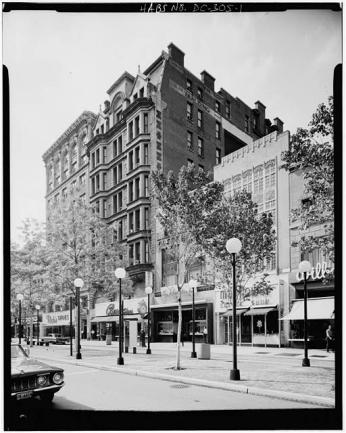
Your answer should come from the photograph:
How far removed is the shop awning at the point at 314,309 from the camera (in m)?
21.1

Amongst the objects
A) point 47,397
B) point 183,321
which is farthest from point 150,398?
point 183,321

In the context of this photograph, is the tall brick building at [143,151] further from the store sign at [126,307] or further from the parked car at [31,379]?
the parked car at [31,379]

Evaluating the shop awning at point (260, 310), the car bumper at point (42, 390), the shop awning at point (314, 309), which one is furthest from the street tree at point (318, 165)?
the shop awning at point (260, 310)

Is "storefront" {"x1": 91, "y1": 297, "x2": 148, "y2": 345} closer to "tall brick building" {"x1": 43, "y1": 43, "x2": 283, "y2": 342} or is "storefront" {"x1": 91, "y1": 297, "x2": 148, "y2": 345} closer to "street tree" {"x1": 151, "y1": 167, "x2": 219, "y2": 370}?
"tall brick building" {"x1": 43, "y1": 43, "x2": 283, "y2": 342}

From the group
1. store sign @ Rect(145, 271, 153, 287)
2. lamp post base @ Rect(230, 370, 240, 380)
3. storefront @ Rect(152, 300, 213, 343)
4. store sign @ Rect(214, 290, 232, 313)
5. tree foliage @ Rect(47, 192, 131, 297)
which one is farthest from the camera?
storefront @ Rect(152, 300, 213, 343)

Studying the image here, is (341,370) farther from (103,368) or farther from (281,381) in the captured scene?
(103,368)

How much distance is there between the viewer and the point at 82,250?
23859mm

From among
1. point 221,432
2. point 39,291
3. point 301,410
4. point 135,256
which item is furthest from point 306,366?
point 39,291

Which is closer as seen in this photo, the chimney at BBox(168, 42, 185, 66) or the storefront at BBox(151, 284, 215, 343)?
the chimney at BBox(168, 42, 185, 66)

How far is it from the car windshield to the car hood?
0.11 metres

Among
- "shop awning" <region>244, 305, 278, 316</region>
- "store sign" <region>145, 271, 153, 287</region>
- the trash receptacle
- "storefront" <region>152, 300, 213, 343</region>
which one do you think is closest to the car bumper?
the trash receptacle

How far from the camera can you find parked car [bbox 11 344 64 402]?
8.07m

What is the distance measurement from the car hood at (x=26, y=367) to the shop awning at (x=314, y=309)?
14438 millimetres

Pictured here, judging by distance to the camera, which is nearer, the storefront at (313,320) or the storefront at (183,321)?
the storefront at (313,320)
